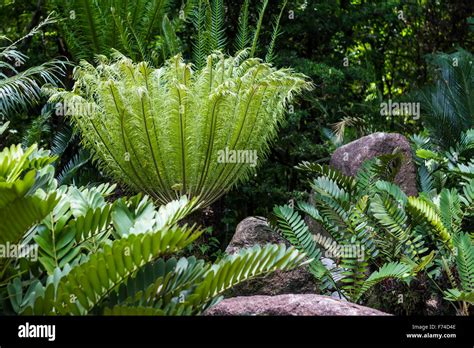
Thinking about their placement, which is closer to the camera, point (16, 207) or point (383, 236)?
point (16, 207)

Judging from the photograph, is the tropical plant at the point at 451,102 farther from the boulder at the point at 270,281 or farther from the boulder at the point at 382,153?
the boulder at the point at 270,281

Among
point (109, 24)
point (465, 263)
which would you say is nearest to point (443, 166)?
point (465, 263)

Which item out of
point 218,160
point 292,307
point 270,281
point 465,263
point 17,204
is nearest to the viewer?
point 17,204

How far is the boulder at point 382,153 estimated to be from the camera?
20.2 ft

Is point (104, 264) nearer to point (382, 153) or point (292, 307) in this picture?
point (292, 307)

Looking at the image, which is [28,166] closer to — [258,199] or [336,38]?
[258,199]

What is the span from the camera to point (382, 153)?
622cm

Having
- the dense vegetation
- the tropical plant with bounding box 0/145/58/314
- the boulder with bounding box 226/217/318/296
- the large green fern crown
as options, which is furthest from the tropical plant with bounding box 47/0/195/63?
the tropical plant with bounding box 0/145/58/314

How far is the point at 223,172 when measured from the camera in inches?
234

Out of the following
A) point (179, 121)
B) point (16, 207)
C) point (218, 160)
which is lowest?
point (16, 207)

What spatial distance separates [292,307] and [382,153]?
2735 millimetres

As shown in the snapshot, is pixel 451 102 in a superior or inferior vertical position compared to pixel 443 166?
superior
